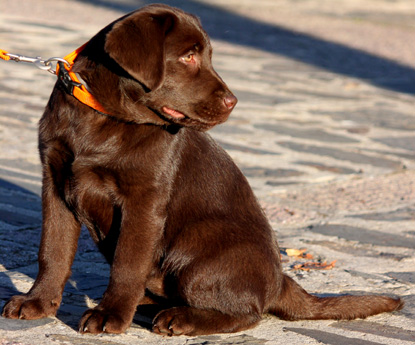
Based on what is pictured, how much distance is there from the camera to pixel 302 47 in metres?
12.1

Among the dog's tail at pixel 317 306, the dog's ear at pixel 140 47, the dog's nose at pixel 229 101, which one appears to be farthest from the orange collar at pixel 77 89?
the dog's tail at pixel 317 306

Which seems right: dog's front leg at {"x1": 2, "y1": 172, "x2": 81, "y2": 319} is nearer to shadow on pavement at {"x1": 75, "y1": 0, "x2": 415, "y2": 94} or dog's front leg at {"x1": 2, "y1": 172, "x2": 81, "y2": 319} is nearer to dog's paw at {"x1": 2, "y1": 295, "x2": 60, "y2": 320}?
dog's paw at {"x1": 2, "y1": 295, "x2": 60, "y2": 320}

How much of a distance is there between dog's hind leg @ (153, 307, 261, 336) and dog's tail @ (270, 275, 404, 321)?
167 mm

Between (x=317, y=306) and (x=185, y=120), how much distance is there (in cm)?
92

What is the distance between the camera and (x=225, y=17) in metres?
14.8

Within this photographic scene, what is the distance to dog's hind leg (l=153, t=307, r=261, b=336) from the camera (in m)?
2.83

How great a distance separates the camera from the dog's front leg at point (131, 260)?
2.83 metres

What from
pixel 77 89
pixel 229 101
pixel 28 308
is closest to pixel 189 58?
pixel 229 101

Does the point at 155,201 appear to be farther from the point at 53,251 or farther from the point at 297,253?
the point at 297,253

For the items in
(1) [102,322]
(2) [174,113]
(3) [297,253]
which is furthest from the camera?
(3) [297,253]

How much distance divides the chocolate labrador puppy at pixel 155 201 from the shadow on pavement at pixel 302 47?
249 inches

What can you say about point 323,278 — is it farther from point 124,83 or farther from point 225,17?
point 225,17

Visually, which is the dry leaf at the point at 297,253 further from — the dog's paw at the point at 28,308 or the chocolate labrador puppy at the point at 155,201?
the dog's paw at the point at 28,308

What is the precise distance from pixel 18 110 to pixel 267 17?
9590 millimetres
